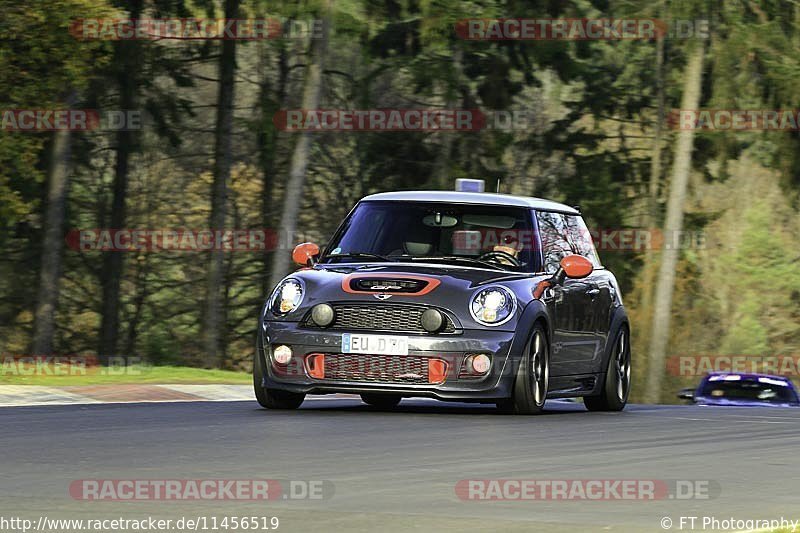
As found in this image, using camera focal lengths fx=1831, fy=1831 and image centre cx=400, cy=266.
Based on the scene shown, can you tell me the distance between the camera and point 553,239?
15.7 metres

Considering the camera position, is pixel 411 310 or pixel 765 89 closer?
pixel 411 310

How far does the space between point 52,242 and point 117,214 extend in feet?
18.3

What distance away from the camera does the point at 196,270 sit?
42938 mm

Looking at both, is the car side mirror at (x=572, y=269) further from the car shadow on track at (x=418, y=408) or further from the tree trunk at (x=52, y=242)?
the tree trunk at (x=52, y=242)

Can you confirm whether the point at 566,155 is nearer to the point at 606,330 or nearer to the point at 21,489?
the point at 606,330

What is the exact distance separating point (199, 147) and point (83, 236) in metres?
3.50

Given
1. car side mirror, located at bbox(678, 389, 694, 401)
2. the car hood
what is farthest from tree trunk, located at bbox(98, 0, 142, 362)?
the car hood

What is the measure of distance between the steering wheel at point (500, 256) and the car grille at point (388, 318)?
1276mm

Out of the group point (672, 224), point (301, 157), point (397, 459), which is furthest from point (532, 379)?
point (672, 224)

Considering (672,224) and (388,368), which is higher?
(388,368)

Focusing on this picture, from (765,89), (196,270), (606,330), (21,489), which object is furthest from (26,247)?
(21,489)

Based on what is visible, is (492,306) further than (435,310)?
Yes

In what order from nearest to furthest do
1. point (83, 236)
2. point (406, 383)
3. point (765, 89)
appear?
point (406, 383) → point (765, 89) → point (83, 236)

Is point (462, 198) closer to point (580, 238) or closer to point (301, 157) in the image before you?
point (580, 238)
